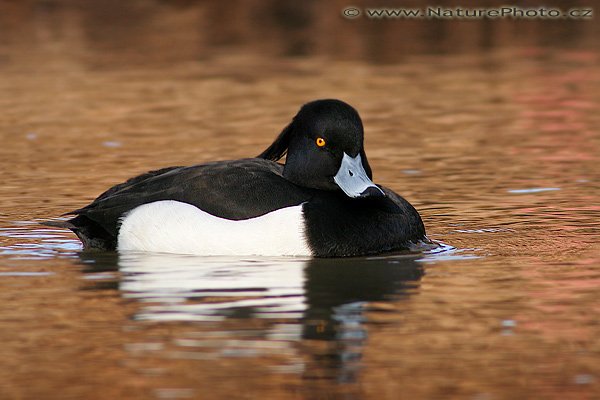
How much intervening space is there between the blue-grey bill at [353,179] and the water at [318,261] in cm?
47

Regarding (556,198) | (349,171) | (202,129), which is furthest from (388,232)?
(202,129)

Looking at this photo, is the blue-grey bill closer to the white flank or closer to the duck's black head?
the duck's black head

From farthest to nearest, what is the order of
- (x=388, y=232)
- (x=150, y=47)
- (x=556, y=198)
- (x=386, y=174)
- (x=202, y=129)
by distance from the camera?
1. (x=150, y=47)
2. (x=202, y=129)
3. (x=386, y=174)
4. (x=556, y=198)
5. (x=388, y=232)

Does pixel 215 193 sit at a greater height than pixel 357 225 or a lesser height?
greater

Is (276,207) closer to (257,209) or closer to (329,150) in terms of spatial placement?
(257,209)

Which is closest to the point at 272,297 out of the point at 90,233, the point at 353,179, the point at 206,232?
the point at 206,232

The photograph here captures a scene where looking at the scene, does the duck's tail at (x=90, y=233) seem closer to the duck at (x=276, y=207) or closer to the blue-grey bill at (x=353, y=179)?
the duck at (x=276, y=207)

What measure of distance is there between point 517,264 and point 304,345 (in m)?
2.24

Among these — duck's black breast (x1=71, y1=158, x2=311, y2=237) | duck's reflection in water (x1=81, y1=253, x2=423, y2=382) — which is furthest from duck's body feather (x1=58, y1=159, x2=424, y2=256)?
duck's reflection in water (x1=81, y1=253, x2=423, y2=382)

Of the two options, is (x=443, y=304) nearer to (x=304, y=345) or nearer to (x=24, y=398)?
(x=304, y=345)

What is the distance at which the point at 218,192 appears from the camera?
28.5 ft

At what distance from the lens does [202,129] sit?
1445 centimetres

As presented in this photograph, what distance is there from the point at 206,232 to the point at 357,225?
34.4 inches

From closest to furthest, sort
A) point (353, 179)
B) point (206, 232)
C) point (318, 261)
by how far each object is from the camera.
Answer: point (318, 261), point (206, 232), point (353, 179)
